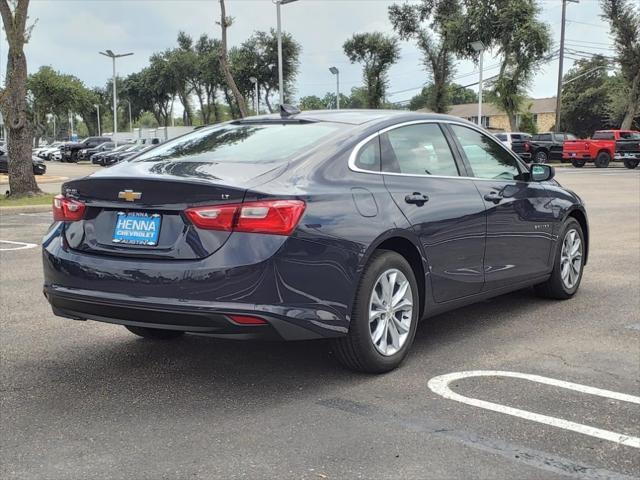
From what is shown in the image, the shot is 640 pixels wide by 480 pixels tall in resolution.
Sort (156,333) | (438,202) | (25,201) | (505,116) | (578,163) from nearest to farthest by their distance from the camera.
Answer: (438,202) → (156,333) → (25,201) → (578,163) → (505,116)

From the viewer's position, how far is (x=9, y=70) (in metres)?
16.8

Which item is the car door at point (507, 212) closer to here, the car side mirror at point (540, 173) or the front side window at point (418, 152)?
the car side mirror at point (540, 173)

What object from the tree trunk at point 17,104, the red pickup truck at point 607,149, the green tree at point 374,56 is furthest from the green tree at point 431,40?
the tree trunk at point 17,104

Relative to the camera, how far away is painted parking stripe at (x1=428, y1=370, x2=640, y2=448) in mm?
3389

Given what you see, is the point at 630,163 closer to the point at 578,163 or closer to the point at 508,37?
the point at 578,163

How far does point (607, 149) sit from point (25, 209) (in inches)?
1137

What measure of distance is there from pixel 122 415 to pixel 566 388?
243 centimetres

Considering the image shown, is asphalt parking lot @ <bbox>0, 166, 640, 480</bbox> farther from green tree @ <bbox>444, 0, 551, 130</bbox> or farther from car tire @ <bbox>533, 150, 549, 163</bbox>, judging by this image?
green tree @ <bbox>444, 0, 551, 130</bbox>

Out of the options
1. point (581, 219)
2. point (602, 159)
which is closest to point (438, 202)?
point (581, 219)

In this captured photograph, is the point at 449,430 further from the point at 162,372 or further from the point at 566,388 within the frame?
the point at 162,372

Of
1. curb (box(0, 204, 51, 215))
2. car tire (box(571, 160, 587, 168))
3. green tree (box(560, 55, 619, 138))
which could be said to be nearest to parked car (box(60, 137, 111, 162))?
car tire (box(571, 160, 587, 168))

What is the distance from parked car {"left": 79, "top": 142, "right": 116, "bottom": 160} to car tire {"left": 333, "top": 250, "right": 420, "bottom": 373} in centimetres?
4664

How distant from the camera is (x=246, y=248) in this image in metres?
3.59

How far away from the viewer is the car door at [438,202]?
443cm
